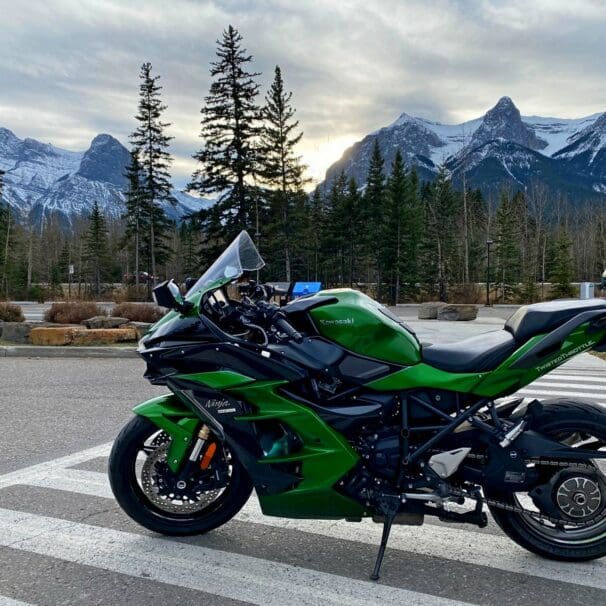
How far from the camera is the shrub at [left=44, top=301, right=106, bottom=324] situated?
16.0m

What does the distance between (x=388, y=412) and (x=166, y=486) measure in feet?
4.66

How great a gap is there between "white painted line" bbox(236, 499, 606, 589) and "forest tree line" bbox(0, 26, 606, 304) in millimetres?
36891

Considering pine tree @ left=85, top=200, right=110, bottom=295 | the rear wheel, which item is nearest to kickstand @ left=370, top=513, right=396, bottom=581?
the rear wheel

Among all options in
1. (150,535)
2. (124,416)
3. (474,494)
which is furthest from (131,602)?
Result: (124,416)

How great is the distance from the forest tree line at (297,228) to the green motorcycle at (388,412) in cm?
3719

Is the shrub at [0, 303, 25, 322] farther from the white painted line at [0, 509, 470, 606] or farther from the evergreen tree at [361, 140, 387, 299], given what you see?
the evergreen tree at [361, 140, 387, 299]

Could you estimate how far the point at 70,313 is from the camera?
16109 mm

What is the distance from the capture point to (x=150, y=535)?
3523 mm

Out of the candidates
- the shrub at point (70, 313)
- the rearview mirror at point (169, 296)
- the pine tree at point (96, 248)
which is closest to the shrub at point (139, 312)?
the shrub at point (70, 313)

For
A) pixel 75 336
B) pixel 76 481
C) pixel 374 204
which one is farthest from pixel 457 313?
pixel 374 204

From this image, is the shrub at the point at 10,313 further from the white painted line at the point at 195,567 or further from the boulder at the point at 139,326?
the white painted line at the point at 195,567

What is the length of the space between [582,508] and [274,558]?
5.62 ft

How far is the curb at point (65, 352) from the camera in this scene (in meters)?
11.9

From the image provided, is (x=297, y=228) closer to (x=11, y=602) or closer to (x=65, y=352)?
(x=65, y=352)
